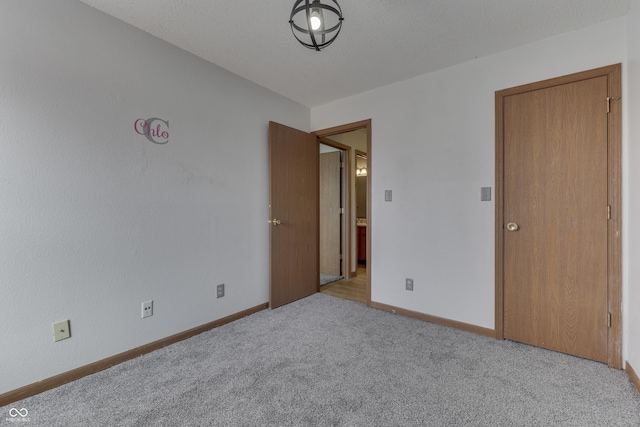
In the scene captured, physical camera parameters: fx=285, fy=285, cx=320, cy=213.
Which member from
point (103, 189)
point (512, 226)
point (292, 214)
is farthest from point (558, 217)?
point (103, 189)

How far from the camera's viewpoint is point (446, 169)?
263 cm

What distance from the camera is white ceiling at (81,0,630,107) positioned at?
1824 mm

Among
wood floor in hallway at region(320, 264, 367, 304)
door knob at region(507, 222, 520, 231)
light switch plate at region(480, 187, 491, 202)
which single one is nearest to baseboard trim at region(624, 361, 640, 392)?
door knob at region(507, 222, 520, 231)

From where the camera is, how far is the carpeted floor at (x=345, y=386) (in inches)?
58.4

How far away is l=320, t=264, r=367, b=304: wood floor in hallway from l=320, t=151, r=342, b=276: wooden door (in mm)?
351

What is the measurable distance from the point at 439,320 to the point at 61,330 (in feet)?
9.45

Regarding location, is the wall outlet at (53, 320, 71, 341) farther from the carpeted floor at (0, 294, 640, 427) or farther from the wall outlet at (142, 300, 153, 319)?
the wall outlet at (142, 300, 153, 319)

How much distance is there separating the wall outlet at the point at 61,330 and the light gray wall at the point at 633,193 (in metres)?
3.47

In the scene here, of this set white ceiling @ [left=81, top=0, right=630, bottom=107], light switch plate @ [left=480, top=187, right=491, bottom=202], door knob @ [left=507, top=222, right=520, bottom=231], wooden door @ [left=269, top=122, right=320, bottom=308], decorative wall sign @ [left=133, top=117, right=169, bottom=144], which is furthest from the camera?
wooden door @ [left=269, top=122, right=320, bottom=308]

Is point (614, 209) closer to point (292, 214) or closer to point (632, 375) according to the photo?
point (632, 375)

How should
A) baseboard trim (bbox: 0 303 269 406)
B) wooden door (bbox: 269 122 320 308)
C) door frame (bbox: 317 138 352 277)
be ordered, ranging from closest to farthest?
baseboard trim (bbox: 0 303 269 406), wooden door (bbox: 269 122 320 308), door frame (bbox: 317 138 352 277)

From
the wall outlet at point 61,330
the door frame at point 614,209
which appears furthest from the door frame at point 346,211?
the wall outlet at point 61,330

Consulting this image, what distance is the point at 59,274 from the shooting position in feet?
5.76

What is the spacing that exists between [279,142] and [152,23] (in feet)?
4.76
